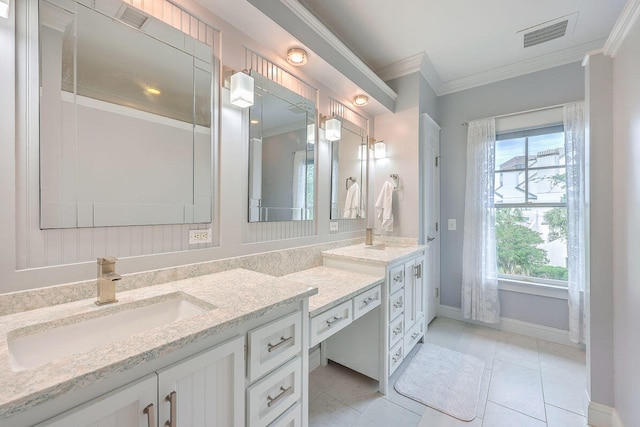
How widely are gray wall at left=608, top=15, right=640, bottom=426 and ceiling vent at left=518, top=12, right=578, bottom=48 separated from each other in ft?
3.14

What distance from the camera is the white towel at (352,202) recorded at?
2541 mm

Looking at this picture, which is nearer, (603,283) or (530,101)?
(603,283)

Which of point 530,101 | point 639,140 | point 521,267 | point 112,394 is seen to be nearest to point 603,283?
point 639,140

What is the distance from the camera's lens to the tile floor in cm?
168

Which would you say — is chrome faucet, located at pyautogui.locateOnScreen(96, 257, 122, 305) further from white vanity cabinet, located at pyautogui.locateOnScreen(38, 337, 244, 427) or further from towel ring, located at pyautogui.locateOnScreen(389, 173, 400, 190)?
towel ring, located at pyautogui.locateOnScreen(389, 173, 400, 190)

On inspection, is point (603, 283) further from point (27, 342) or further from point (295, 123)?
point (27, 342)

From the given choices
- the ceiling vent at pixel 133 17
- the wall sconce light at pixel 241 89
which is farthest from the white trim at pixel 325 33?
the ceiling vent at pixel 133 17

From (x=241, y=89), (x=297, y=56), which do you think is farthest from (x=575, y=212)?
(x=241, y=89)

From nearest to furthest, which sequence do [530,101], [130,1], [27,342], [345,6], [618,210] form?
[27,342], [130,1], [618,210], [345,6], [530,101]

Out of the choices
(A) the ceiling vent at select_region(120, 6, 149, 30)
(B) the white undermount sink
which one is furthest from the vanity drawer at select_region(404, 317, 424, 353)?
(A) the ceiling vent at select_region(120, 6, 149, 30)

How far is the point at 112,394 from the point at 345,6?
2472 millimetres

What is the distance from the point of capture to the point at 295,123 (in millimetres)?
1996

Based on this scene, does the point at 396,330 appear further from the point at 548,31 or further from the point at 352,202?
the point at 548,31

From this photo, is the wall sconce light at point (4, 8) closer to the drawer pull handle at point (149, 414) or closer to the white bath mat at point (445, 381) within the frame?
the drawer pull handle at point (149, 414)
